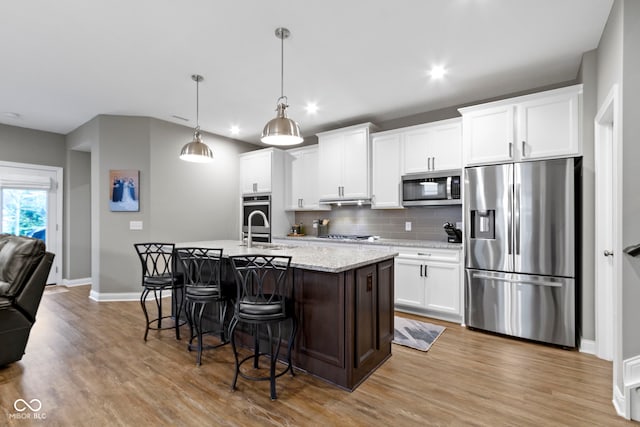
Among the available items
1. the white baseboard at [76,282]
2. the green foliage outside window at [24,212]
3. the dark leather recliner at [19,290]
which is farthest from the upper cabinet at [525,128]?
the green foliage outside window at [24,212]

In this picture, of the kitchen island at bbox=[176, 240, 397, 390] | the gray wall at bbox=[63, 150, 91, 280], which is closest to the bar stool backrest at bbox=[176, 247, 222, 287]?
the kitchen island at bbox=[176, 240, 397, 390]

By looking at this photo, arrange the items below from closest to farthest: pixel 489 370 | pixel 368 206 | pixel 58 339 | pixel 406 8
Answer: pixel 406 8 < pixel 489 370 < pixel 58 339 < pixel 368 206

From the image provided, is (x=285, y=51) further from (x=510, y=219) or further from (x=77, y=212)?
(x=77, y=212)

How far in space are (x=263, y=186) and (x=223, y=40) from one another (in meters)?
3.02

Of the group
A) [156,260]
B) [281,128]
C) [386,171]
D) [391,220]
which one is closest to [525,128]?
[386,171]

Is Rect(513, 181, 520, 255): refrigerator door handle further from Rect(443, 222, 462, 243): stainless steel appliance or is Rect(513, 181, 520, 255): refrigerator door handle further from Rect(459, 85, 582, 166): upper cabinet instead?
Rect(443, 222, 462, 243): stainless steel appliance

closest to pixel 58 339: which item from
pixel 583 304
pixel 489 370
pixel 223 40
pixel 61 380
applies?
pixel 61 380

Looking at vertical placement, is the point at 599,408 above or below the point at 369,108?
below

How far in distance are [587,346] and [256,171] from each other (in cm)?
498

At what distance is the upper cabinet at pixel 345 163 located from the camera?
4594mm

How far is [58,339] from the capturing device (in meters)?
3.16

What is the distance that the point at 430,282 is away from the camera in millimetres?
3781

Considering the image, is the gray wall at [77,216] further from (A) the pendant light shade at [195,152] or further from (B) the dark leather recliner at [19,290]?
(A) the pendant light shade at [195,152]

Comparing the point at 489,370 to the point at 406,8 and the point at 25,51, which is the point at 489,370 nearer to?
the point at 406,8
